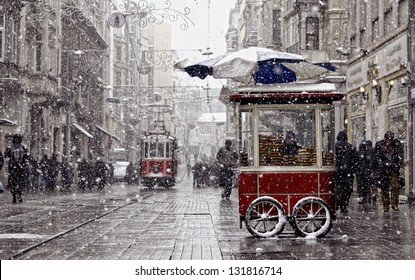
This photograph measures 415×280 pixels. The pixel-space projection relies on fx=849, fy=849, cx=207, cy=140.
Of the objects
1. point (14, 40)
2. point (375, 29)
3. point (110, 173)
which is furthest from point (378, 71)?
point (110, 173)

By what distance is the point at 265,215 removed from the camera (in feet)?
40.9

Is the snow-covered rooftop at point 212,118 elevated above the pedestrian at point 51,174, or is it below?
above

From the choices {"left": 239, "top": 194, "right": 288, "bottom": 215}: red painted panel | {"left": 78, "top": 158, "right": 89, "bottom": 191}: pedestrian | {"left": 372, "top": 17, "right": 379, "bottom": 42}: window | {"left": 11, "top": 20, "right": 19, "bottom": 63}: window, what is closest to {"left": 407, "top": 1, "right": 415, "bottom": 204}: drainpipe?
{"left": 372, "top": 17, "right": 379, "bottom": 42}: window

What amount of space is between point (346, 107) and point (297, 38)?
9.38 m

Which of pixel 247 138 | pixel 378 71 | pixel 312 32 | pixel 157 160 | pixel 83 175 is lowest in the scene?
pixel 83 175

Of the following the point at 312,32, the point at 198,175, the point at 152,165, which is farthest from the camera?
the point at 198,175

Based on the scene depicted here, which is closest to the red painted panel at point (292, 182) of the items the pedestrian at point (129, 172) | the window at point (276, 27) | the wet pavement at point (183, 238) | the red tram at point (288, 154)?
the red tram at point (288, 154)

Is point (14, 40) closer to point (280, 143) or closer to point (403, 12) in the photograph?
point (403, 12)

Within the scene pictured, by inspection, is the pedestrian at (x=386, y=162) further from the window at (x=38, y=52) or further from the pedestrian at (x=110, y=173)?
the pedestrian at (x=110, y=173)

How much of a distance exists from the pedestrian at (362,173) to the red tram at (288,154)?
27.3 feet

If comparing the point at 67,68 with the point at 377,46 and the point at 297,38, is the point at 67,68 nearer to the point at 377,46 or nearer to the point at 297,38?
the point at 297,38

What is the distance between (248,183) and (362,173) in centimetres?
909

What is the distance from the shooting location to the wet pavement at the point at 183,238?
10.1 m
